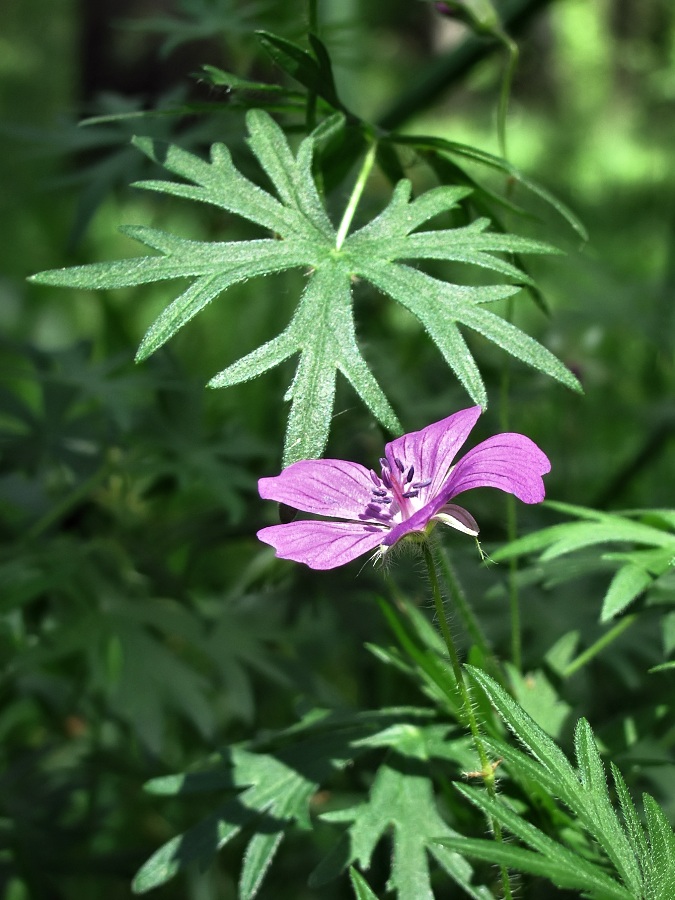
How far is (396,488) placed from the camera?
102cm

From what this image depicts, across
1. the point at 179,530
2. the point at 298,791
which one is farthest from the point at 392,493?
the point at 179,530

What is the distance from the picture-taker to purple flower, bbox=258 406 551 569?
0.90 metres

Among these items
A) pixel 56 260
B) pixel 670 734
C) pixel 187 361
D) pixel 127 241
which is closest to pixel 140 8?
pixel 127 241

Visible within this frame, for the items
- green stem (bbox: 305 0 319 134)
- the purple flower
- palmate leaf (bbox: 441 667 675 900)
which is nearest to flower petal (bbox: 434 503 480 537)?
the purple flower

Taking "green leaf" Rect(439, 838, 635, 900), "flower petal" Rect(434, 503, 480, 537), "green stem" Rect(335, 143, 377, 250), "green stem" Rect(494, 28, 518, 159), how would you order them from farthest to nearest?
"green stem" Rect(494, 28, 518, 159) < "green stem" Rect(335, 143, 377, 250) < "flower petal" Rect(434, 503, 480, 537) < "green leaf" Rect(439, 838, 635, 900)

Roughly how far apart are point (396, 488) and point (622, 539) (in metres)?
0.29

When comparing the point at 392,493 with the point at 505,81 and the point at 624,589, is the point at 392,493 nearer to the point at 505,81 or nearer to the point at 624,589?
the point at 624,589

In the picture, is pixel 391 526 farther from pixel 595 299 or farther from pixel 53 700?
pixel 595 299

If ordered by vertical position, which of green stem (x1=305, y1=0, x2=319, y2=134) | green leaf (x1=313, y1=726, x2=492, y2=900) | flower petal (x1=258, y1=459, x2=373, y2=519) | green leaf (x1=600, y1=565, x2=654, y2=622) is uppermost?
green stem (x1=305, y1=0, x2=319, y2=134)

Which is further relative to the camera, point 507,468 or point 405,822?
point 405,822

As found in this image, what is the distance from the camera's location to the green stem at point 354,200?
104cm

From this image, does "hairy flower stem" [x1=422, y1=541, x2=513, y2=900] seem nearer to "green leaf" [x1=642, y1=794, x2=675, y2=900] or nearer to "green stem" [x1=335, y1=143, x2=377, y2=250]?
"green leaf" [x1=642, y1=794, x2=675, y2=900]

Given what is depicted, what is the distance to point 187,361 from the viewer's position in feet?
9.82

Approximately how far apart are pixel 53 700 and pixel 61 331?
6.64 ft
